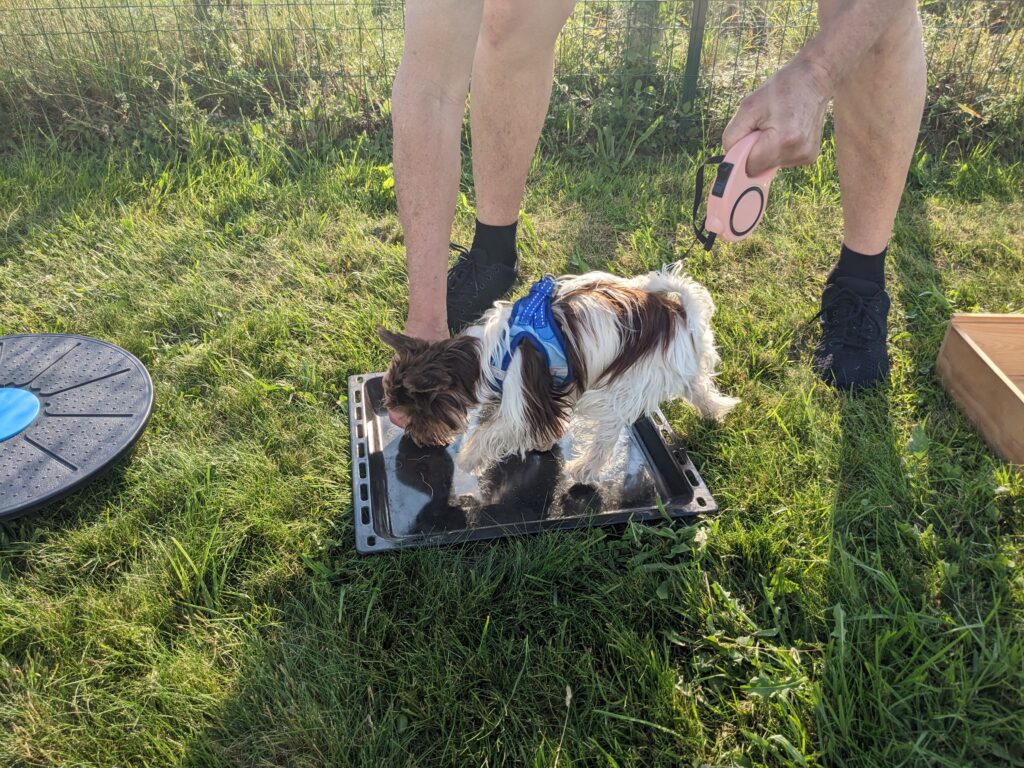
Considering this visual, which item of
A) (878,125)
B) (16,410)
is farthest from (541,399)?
(16,410)

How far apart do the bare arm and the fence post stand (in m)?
3.15

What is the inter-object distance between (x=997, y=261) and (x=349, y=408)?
408cm

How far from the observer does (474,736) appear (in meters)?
2.12

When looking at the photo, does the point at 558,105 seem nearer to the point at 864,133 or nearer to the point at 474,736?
the point at 864,133

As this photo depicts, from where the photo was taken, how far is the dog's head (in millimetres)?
2674

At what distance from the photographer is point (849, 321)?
3566mm

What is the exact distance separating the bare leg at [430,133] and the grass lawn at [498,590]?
82 cm

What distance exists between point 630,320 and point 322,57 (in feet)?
15.6

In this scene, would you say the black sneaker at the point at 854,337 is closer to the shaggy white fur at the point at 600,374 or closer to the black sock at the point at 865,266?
the black sock at the point at 865,266

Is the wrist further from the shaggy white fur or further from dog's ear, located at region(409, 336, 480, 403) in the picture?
dog's ear, located at region(409, 336, 480, 403)

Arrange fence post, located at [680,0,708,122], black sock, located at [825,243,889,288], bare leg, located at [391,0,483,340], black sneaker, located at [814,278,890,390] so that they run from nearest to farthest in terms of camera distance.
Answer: bare leg, located at [391,0,483,340] < black sneaker, located at [814,278,890,390] < black sock, located at [825,243,889,288] < fence post, located at [680,0,708,122]

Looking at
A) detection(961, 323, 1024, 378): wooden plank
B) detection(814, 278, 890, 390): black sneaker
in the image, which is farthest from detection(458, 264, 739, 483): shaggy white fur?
detection(961, 323, 1024, 378): wooden plank

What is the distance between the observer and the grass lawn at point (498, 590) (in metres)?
2.13

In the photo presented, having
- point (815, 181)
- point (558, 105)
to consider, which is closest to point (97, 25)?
point (558, 105)
